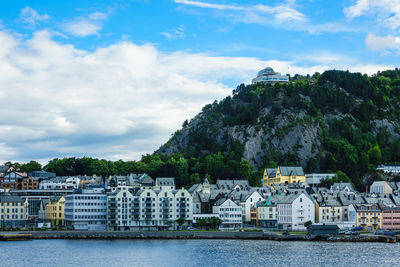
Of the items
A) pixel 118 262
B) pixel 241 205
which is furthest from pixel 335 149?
pixel 118 262

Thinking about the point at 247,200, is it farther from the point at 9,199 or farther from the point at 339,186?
the point at 9,199

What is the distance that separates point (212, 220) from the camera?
12125 cm

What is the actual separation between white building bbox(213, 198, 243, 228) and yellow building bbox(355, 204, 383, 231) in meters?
23.5

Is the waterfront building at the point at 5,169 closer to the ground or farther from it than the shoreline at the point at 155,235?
farther from it

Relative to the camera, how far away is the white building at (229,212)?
414 feet

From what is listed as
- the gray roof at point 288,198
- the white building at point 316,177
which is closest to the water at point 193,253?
the gray roof at point 288,198

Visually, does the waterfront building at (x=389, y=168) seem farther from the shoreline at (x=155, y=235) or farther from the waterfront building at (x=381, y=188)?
the shoreline at (x=155, y=235)

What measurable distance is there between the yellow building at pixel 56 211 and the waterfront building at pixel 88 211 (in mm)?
6552

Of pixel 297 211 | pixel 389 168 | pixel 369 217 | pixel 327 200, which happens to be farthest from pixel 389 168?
pixel 297 211

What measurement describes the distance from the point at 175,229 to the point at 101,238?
1799 centimetres

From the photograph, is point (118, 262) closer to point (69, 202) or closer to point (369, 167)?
point (69, 202)

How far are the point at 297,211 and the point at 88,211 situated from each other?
40.5 metres

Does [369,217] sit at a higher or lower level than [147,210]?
lower

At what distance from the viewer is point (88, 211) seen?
124 metres
